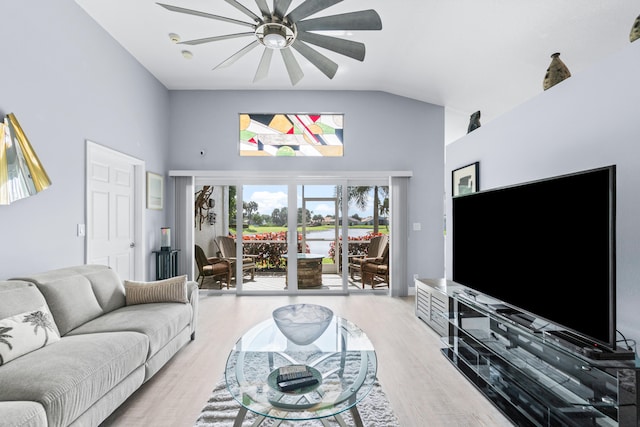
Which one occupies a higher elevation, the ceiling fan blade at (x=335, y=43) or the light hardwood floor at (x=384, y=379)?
the ceiling fan blade at (x=335, y=43)

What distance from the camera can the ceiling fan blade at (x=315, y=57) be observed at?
2.26 meters

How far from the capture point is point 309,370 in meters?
1.69

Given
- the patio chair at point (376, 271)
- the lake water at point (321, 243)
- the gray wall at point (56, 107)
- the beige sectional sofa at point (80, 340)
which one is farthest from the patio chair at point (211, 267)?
the patio chair at point (376, 271)

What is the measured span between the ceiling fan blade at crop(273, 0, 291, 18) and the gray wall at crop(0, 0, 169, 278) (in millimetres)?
2041

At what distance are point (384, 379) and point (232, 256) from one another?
340 cm

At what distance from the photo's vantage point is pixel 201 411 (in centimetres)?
199

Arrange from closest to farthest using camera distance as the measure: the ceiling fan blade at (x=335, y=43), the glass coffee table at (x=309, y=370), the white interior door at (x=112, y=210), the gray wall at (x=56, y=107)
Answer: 1. the glass coffee table at (x=309, y=370)
2. the ceiling fan blade at (x=335, y=43)
3. the gray wall at (x=56, y=107)
4. the white interior door at (x=112, y=210)

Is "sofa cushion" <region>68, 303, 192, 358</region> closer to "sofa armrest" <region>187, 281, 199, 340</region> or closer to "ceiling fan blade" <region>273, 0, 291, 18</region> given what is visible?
"sofa armrest" <region>187, 281, 199, 340</region>

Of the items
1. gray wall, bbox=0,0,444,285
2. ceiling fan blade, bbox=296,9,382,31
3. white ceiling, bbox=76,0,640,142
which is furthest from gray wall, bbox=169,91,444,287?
ceiling fan blade, bbox=296,9,382,31

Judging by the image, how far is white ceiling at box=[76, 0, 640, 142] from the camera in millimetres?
2533

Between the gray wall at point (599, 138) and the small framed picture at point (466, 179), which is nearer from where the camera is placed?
the gray wall at point (599, 138)

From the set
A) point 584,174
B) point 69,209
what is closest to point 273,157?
point 69,209

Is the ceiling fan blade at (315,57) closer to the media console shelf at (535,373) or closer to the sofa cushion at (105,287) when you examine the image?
the media console shelf at (535,373)

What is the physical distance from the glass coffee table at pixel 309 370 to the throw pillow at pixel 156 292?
102 centimetres
